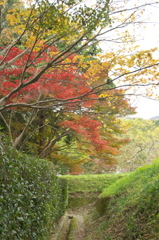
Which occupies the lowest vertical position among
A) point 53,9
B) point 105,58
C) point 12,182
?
→ point 12,182

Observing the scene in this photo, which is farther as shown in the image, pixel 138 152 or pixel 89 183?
pixel 138 152

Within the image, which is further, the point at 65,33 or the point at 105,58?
the point at 105,58

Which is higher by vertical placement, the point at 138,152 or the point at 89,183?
the point at 138,152

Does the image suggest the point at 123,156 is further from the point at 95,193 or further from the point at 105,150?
the point at 105,150

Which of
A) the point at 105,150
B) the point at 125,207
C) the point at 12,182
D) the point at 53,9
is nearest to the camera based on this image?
the point at 12,182

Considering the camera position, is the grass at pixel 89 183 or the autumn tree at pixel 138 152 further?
the autumn tree at pixel 138 152

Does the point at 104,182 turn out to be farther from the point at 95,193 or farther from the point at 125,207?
the point at 125,207

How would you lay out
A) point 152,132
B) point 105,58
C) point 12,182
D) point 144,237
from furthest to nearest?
point 152,132 → point 105,58 → point 144,237 → point 12,182

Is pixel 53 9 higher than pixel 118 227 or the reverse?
higher

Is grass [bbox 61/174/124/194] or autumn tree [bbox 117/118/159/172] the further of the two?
autumn tree [bbox 117/118/159/172]

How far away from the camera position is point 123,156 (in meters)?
22.0

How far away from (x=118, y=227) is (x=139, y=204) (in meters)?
0.78

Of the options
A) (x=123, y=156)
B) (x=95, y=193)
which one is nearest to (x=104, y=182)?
(x=95, y=193)

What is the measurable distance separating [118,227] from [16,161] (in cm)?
336
